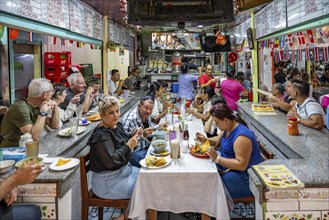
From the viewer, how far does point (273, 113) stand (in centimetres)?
456

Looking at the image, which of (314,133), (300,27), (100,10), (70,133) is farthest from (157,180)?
(100,10)

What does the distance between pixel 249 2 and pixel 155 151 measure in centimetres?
367

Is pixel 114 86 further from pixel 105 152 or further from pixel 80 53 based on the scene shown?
pixel 105 152

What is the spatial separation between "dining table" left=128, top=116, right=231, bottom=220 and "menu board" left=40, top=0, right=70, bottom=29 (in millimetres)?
2553

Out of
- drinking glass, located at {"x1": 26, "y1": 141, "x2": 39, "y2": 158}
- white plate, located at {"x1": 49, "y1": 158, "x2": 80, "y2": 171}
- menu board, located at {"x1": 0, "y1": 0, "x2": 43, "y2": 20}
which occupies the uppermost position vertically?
menu board, located at {"x1": 0, "y1": 0, "x2": 43, "y2": 20}

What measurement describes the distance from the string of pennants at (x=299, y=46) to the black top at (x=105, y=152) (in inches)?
131

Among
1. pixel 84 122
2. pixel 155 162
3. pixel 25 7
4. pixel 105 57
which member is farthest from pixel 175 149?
pixel 105 57

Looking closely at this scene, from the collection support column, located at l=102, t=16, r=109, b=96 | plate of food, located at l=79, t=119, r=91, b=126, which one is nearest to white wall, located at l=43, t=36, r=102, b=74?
support column, located at l=102, t=16, r=109, b=96

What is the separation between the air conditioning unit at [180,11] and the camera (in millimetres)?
3605

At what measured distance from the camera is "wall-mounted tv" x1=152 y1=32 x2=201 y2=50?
10.5 m

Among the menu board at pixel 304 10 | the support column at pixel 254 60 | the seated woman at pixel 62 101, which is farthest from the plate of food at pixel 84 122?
the support column at pixel 254 60

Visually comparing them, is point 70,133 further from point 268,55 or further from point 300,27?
point 268,55

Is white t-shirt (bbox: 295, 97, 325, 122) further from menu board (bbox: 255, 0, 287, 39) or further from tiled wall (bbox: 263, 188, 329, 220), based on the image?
tiled wall (bbox: 263, 188, 329, 220)

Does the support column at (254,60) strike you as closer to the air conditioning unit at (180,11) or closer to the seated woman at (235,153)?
the air conditioning unit at (180,11)
